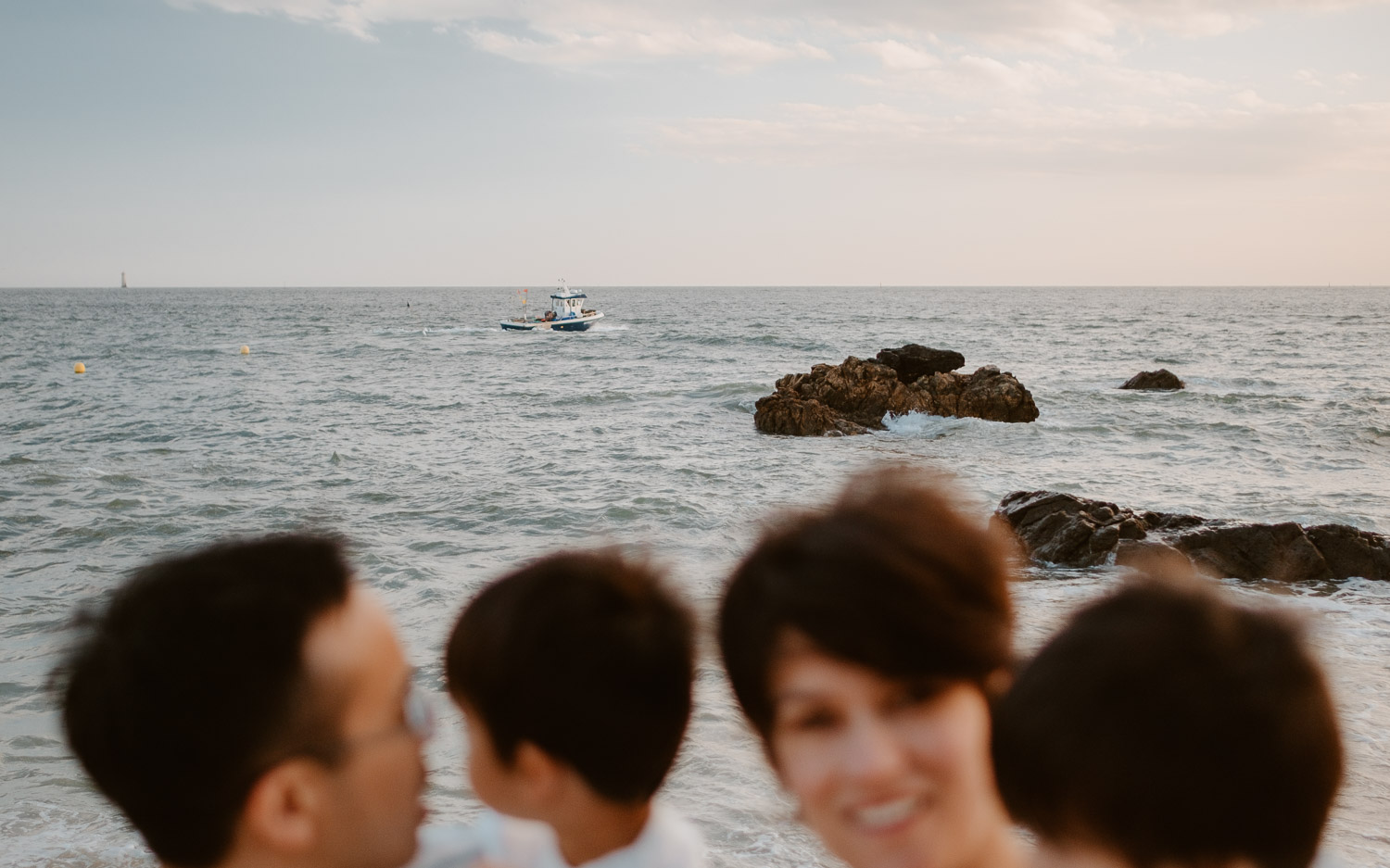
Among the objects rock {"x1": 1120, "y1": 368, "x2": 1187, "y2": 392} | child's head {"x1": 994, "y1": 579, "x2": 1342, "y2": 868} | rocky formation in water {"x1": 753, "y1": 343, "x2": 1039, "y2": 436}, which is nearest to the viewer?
child's head {"x1": 994, "y1": 579, "x2": 1342, "y2": 868}

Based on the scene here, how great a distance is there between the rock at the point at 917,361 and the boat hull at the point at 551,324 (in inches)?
1264

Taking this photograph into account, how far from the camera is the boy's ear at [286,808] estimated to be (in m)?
1.22

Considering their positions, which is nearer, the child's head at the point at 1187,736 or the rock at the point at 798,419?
the child's head at the point at 1187,736

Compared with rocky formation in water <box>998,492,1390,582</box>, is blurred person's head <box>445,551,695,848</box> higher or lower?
higher

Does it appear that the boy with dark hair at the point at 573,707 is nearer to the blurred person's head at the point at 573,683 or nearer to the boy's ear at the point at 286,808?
the blurred person's head at the point at 573,683

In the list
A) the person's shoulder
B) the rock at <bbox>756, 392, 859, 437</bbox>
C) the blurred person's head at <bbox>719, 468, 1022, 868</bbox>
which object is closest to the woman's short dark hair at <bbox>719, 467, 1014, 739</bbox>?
the blurred person's head at <bbox>719, 468, 1022, 868</bbox>

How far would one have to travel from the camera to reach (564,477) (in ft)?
46.5

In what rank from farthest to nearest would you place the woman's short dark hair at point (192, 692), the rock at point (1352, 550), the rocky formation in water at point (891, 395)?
the rocky formation in water at point (891, 395), the rock at point (1352, 550), the woman's short dark hair at point (192, 692)

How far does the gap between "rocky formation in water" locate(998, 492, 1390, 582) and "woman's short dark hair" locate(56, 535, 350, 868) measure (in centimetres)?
800

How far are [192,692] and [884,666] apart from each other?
0.84 meters

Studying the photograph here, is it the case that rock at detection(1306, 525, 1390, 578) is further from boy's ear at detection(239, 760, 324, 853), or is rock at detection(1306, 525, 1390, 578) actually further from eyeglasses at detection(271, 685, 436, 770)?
boy's ear at detection(239, 760, 324, 853)

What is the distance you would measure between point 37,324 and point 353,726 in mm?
72033

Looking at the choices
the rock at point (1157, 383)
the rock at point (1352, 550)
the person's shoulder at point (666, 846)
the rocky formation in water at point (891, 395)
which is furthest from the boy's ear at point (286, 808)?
the rock at point (1157, 383)

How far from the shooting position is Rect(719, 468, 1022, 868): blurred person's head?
123 cm
